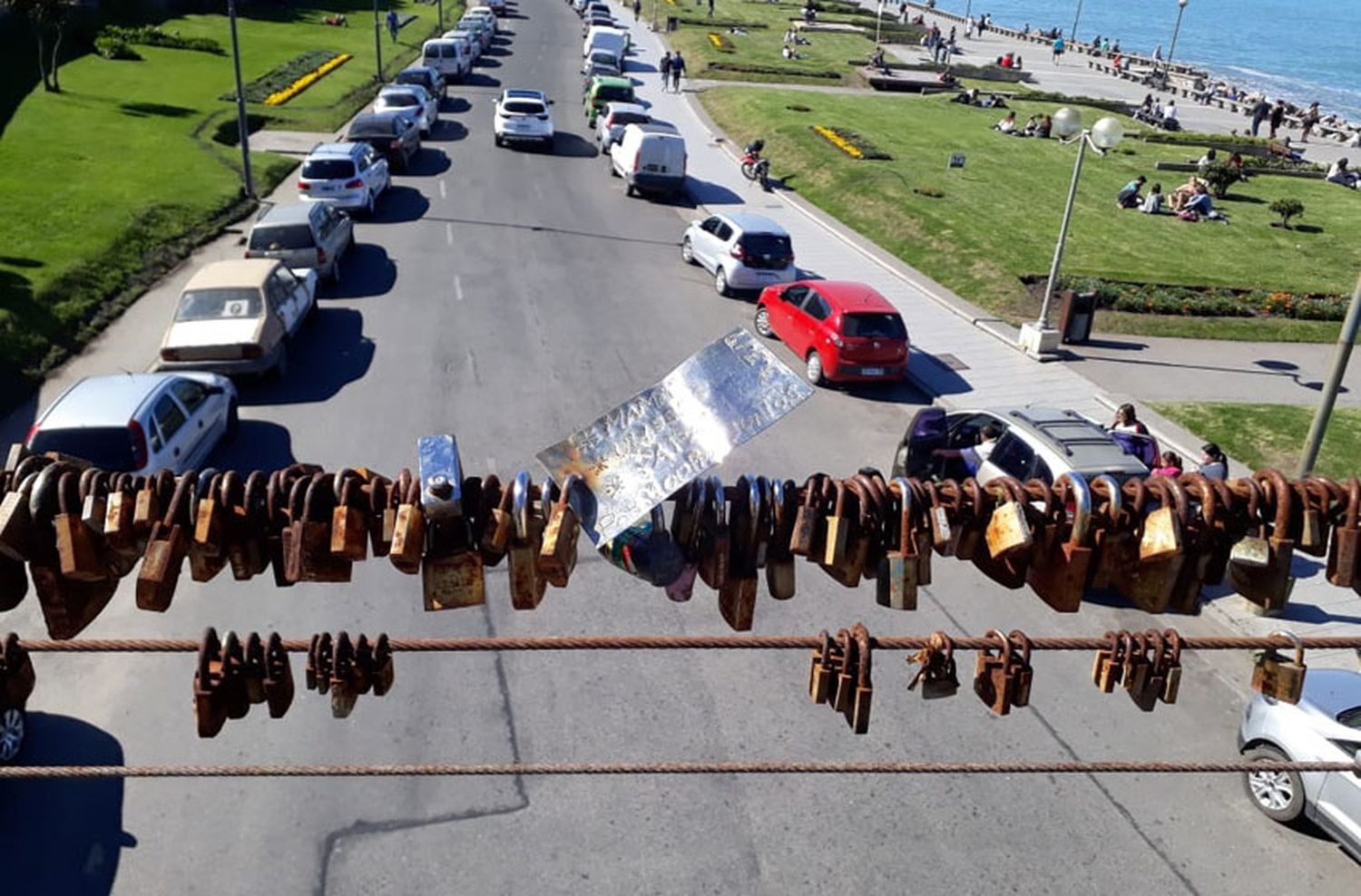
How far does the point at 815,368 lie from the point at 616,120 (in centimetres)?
2077

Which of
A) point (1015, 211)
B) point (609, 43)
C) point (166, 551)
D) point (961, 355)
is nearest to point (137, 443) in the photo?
point (166, 551)

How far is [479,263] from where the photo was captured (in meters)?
25.1

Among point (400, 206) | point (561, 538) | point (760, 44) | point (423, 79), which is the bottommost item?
Result: point (400, 206)

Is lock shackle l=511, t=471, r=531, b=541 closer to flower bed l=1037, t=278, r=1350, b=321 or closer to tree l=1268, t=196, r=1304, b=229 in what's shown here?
flower bed l=1037, t=278, r=1350, b=321

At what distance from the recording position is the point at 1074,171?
71.3 feet

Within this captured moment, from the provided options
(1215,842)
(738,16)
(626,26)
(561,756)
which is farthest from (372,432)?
(738,16)

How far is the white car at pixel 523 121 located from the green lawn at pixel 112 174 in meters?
6.58

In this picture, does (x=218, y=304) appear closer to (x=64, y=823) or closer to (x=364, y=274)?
(x=364, y=274)

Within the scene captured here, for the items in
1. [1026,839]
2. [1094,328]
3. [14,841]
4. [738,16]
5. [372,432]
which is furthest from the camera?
[738,16]

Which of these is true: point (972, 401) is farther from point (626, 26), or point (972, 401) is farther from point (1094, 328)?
point (626, 26)

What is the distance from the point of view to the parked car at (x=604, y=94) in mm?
42094

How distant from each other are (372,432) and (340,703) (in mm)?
12975

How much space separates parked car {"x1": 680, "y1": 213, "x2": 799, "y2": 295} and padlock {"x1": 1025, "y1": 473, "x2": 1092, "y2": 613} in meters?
20.5

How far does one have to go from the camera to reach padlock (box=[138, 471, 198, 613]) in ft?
11.1
